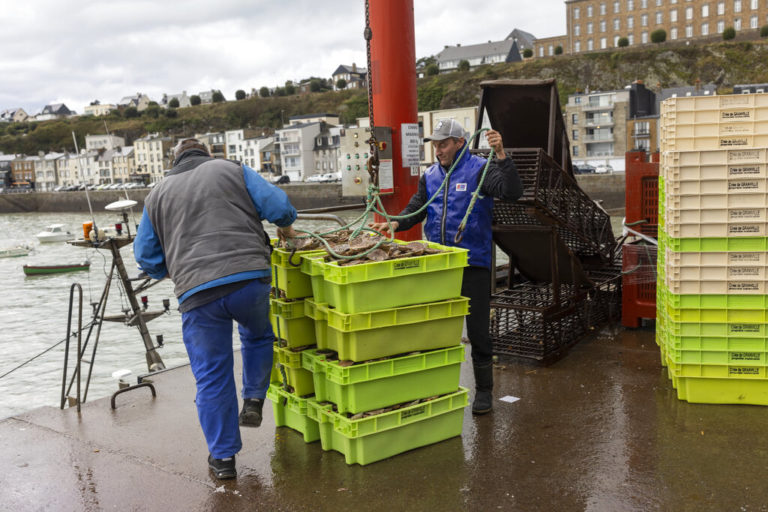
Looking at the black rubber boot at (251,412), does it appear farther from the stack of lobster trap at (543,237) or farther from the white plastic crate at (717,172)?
the white plastic crate at (717,172)

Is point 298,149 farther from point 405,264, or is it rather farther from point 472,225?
point 405,264

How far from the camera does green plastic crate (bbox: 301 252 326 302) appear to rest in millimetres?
3894

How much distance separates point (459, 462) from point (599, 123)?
247ft

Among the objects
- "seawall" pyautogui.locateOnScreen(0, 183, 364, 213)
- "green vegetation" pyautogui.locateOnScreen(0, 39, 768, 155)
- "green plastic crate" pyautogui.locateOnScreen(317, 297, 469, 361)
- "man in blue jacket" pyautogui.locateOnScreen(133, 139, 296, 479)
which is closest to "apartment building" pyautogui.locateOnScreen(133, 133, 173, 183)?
"green vegetation" pyautogui.locateOnScreen(0, 39, 768, 155)

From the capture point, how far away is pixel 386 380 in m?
3.85

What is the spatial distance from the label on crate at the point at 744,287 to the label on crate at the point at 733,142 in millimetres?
918

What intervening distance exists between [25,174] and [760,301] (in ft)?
471

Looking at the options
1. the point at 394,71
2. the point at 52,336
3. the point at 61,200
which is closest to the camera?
the point at 394,71

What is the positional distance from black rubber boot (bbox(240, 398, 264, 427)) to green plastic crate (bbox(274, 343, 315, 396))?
0.33 m

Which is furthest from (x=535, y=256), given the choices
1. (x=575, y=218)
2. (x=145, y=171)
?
(x=145, y=171)

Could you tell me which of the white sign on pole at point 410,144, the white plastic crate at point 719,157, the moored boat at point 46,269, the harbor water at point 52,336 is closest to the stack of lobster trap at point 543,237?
the white sign on pole at point 410,144

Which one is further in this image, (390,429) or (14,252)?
(14,252)

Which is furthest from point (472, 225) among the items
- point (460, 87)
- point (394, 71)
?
point (460, 87)

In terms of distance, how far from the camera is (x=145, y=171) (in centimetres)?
11550
